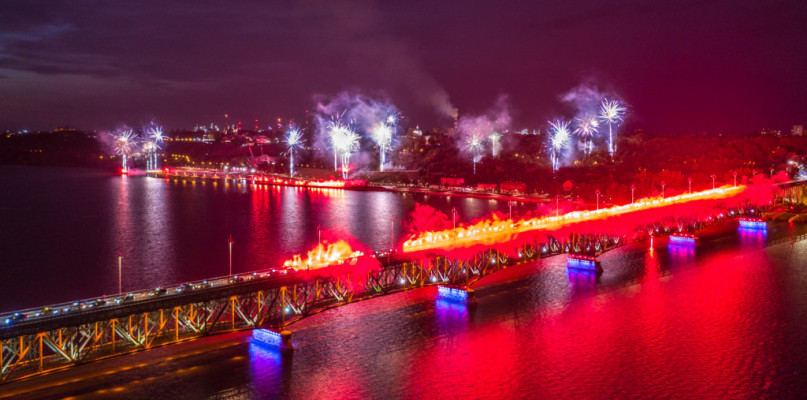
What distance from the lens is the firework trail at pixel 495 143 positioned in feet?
495

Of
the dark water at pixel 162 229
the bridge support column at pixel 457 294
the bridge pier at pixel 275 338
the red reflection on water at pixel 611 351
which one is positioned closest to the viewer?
the red reflection on water at pixel 611 351

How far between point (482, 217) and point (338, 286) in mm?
53972

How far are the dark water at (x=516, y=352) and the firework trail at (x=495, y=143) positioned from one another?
103823 millimetres

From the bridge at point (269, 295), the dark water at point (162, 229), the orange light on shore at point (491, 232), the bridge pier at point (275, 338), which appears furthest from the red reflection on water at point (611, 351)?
the dark water at point (162, 229)

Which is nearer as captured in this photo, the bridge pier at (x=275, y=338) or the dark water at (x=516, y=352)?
the dark water at (x=516, y=352)

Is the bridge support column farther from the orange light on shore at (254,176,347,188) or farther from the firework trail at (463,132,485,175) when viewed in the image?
the firework trail at (463,132,485,175)

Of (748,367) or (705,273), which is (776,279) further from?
(748,367)

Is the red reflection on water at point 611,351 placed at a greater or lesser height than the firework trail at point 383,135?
lesser

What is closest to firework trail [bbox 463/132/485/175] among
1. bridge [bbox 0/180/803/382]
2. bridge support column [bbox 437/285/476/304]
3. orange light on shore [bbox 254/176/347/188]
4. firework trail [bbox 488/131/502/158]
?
firework trail [bbox 488/131/502/158]

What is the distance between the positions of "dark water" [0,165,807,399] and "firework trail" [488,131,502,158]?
104 m

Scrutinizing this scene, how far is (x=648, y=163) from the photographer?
121 m

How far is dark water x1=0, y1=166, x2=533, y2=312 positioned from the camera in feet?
167

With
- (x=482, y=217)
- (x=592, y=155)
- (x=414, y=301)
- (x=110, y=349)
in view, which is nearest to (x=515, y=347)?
(x=414, y=301)

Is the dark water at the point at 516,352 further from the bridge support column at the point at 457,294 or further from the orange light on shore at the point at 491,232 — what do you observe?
the orange light on shore at the point at 491,232
